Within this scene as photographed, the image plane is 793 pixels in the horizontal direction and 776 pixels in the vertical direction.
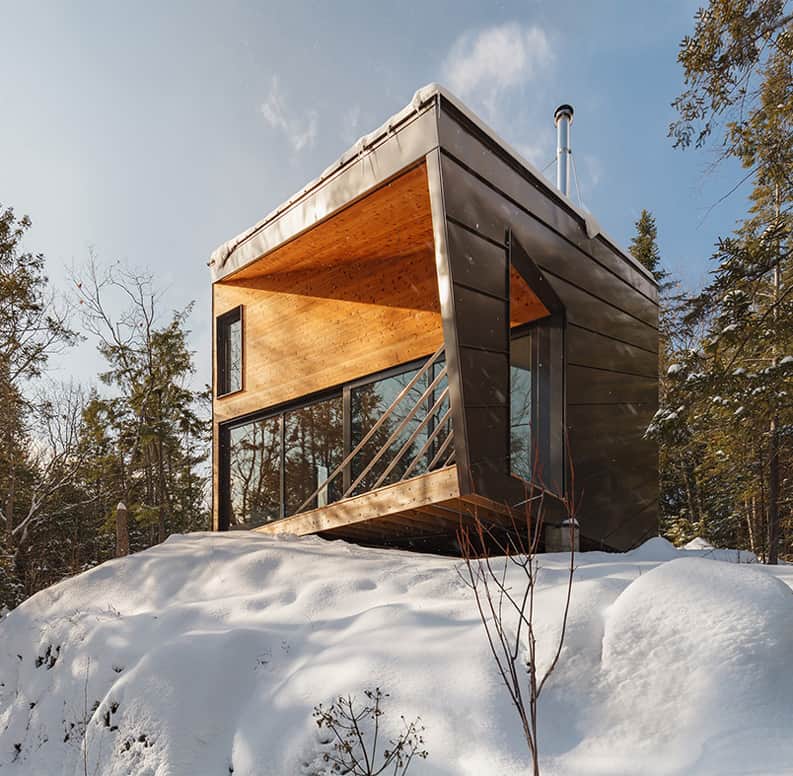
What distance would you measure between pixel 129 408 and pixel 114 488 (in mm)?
2472

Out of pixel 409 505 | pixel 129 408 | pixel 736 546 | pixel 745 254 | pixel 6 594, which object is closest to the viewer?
pixel 409 505

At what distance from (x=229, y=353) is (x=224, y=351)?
0.31ft

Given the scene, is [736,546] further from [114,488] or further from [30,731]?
[114,488]

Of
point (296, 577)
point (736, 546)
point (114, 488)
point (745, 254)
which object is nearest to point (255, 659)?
point (296, 577)

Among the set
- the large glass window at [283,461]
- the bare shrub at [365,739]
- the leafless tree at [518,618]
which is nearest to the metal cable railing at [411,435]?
the large glass window at [283,461]

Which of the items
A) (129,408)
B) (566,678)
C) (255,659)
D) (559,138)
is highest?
(559,138)

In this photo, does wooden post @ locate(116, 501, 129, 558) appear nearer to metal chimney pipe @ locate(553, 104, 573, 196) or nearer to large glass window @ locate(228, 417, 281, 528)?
large glass window @ locate(228, 417, 281, 528)

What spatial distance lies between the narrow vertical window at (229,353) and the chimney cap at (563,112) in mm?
6547

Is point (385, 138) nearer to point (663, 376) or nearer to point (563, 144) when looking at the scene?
point (563, 144)

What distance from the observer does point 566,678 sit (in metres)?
2.54

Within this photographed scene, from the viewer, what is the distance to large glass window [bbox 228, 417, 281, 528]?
9.34 meters

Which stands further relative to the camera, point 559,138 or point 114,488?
point 114,488

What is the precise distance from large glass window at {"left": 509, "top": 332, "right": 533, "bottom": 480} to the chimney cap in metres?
4.83

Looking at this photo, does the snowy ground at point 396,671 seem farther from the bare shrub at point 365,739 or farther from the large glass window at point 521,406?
the large glass window at point 521,406
